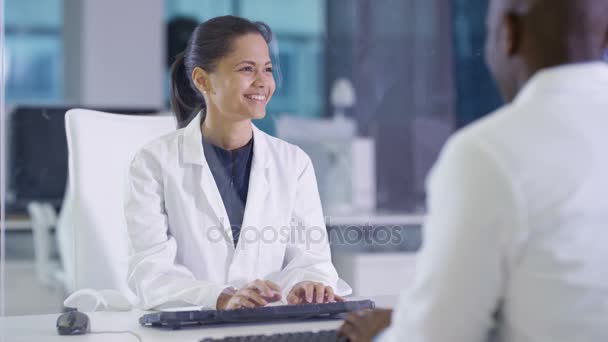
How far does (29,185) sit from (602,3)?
6.87 feet

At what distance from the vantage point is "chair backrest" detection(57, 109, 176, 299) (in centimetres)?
156

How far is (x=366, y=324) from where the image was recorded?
1085 mm

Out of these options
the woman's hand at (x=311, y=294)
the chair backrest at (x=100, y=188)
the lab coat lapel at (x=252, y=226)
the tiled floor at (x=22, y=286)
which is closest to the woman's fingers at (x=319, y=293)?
the woman's hand at (x=311, y=294)

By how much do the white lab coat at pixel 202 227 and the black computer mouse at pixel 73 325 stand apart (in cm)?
17

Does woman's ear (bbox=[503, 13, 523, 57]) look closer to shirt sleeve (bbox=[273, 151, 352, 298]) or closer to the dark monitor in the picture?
shirt sleeve (bbox=[273, 151, 352, 298])

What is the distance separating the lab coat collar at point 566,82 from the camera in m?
0.87

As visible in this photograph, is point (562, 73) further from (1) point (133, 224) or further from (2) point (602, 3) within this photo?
(1) point (133, 224)

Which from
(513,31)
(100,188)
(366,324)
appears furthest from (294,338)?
(100,188)

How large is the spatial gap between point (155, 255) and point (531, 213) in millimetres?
783

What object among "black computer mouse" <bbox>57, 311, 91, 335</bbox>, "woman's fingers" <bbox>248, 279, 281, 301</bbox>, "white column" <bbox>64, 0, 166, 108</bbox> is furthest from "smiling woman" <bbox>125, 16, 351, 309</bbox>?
"white column" <bbox>64, 0, 166, 108</bbox>

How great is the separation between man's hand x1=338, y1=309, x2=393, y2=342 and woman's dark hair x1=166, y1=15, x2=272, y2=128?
1.67 ft

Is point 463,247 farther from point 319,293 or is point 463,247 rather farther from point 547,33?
point 319,293

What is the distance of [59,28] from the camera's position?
21.3 ft

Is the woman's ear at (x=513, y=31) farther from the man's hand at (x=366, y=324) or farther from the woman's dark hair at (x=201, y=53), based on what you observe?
the woman's dark hair at (x=201, y=53)
